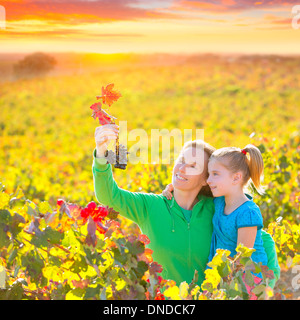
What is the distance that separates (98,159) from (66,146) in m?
7.39

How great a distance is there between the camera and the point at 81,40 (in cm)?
229

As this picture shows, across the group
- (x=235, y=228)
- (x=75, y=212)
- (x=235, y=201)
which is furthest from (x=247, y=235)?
(x=75, y=212)

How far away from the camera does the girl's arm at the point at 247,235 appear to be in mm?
2178

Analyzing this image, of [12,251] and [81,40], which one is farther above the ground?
[81,40]

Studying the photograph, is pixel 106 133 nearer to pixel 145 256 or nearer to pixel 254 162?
pixel 145 256

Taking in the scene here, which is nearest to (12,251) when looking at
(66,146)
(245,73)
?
(66,146)

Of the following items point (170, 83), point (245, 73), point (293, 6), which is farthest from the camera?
point (245, 73)

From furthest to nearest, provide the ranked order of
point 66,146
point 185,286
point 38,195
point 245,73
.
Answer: point 245,73 < point 66,146 < point 38,195 < point 185,286

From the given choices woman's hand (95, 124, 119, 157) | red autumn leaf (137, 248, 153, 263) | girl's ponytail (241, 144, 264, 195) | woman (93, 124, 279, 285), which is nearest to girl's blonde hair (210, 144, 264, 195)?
girl's ponytail (241, 144, 264, 195)

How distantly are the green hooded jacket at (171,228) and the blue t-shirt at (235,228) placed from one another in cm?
6

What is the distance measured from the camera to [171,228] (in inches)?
90.6

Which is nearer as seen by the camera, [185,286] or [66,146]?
[185,286]
